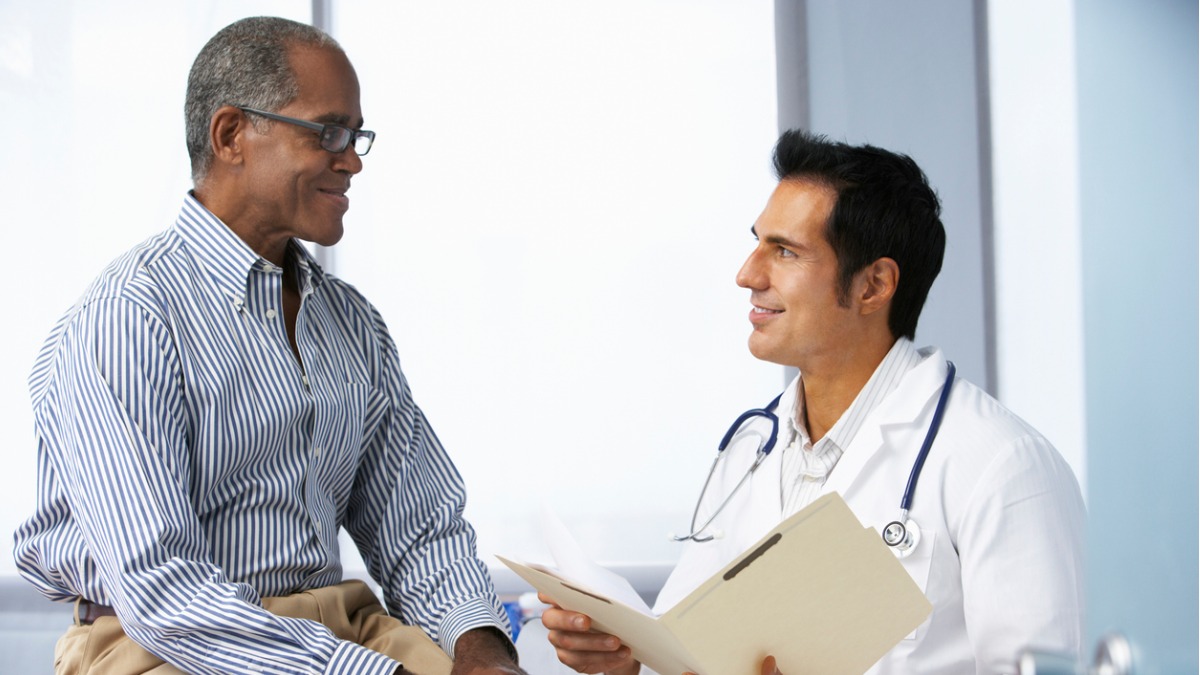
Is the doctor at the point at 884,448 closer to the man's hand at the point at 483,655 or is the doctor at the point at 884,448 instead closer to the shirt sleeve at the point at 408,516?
the man's hand at the point at 483,655

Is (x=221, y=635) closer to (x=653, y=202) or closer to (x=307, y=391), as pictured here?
(x=307, y=391)

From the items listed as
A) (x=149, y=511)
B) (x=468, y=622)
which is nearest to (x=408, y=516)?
(x=468, y=622)

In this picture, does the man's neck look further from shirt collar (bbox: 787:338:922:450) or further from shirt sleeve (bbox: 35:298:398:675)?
shirt sleeve (bbox: 35:298:398:675)

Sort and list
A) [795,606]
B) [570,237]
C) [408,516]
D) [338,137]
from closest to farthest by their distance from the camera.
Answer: [795,606] < [338,137] < [408,516] < [570,237]

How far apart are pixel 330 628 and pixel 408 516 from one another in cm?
26

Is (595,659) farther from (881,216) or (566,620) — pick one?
(881,216)

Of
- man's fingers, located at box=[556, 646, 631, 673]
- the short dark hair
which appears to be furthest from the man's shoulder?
the short dark hair

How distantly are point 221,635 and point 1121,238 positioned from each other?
1.20 metres

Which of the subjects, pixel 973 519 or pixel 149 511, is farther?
pixel 973 519

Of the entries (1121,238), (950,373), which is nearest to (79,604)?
(950,373)

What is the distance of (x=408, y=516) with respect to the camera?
1.78 meters

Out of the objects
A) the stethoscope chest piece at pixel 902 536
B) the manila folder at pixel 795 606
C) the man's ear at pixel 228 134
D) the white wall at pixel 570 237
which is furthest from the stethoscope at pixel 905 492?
the white wall at pixel 570 237

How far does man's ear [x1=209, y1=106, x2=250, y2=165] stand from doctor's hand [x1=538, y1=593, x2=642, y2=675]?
774 millimetres

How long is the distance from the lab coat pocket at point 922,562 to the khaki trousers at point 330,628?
68 cm
